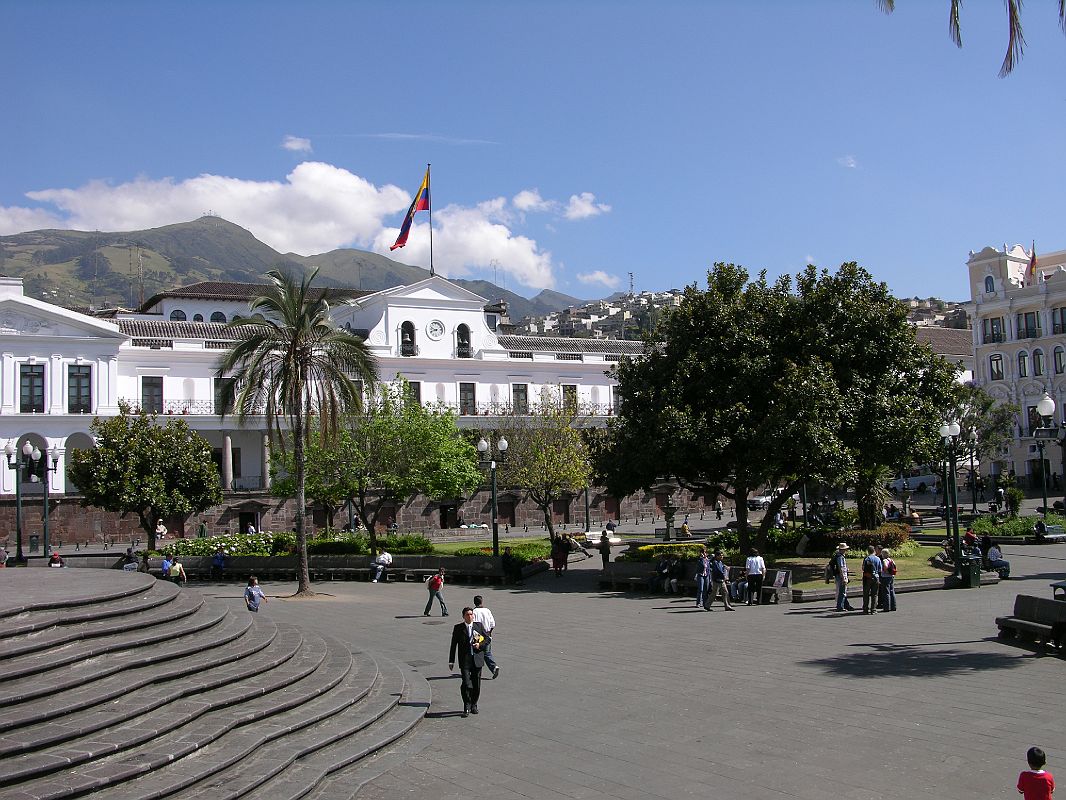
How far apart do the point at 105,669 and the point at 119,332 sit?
43.7 metres

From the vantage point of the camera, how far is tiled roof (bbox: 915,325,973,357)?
7969 cm

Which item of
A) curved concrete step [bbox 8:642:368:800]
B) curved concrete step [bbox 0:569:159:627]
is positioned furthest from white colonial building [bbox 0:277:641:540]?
curved concrete step [bbox 8:642:368:800]

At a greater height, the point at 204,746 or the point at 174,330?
the point at 174,330

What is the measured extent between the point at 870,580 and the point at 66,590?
14884 millimetres

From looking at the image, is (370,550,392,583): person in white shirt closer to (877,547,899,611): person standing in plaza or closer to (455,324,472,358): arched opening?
(877,547,899,611): person standing in plaza

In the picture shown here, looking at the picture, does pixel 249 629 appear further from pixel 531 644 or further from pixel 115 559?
pixel 115 559

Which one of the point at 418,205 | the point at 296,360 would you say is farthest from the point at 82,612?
the point at 418,205

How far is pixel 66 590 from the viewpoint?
13.0 m

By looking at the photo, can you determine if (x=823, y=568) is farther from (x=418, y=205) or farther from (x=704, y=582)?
(x=418, y=205)

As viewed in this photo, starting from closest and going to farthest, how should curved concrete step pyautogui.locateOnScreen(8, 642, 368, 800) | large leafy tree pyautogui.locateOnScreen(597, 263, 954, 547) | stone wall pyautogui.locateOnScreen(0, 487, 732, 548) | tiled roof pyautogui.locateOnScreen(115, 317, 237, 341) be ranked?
curved concrete step pyautogui.locateOnScreen(8, 642, 368, 800) < large leafy tree pyautogui.locateOnScreen(597, 263, 954, 547) < stone wall pyautogui.locateOnScreen(0, 487, 732, 548) < tiled roof pyautogui.locateOnScreen(115, 317, 237, 341)

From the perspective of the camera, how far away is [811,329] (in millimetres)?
26031

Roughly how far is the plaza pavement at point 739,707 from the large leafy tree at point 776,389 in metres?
5.36

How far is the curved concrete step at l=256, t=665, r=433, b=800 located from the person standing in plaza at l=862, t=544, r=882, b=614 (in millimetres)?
10599

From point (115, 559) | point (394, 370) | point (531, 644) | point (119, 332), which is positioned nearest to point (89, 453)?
point (115, 559)
